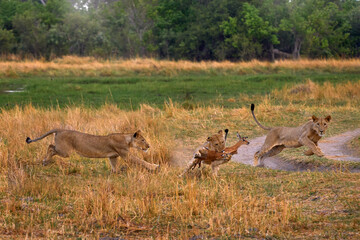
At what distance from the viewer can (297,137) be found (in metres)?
8.31

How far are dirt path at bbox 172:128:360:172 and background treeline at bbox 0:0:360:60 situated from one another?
2726 cm

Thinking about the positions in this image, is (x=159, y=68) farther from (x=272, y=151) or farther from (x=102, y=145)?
(x=102, y=145)

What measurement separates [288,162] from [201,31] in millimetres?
32533

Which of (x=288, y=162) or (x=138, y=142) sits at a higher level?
(x=138, y=142)

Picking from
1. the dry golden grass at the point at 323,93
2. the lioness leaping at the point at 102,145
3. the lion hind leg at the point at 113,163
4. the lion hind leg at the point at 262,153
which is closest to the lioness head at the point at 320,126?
the lion hind leg at the point at 262,153

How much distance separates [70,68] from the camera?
28219 millimetres

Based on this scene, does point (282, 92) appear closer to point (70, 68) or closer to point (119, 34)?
point (70, 68)

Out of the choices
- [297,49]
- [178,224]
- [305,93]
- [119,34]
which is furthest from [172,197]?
[119,34]

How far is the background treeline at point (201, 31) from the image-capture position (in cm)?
3869

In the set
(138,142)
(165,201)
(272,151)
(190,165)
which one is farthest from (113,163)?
(272,151)

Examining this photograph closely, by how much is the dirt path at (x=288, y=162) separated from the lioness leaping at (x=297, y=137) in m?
0.35

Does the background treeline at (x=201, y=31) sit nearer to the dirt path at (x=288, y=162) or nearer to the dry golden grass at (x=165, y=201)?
the dirt path at (x=288, y=162)

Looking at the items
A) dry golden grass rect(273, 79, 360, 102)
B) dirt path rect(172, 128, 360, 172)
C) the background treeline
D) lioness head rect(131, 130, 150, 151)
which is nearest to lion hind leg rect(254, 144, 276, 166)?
dirt path rect(172, 128, 360, 172)

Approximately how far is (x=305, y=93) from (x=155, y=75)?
36.7 feet
